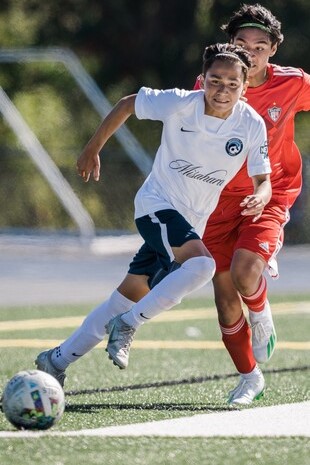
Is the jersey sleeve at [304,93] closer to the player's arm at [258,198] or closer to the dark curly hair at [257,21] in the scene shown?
the dark curly hair at [257,21]

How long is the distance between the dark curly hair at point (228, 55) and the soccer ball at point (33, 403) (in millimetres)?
2056

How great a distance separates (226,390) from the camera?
8.23 metres

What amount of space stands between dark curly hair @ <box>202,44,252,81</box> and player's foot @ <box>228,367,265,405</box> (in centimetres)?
167

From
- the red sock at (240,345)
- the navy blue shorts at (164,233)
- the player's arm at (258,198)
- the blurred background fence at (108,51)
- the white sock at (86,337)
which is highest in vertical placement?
the player's arm at (258,198)

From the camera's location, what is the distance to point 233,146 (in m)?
7.41

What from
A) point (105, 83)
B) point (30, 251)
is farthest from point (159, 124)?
point (30, 251)

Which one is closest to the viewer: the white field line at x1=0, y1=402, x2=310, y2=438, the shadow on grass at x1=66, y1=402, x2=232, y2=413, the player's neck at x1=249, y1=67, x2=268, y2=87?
the white field line at x1=0, y1=402, x2=310, y2=438

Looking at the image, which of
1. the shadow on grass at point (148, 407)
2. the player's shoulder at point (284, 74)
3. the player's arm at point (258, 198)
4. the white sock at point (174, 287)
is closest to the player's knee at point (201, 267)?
the white sock at point (174, 287)

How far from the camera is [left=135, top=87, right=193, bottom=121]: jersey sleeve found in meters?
7.38

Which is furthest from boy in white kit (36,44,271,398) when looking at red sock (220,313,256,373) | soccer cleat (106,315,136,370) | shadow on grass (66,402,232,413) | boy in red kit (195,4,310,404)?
red sock (220,313,256,373)

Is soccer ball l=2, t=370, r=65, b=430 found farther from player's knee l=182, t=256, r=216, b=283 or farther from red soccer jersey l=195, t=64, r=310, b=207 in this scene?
red soccer jersey l=195, t=64, r=310, b=207

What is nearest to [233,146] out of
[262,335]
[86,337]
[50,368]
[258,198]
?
[258,198]

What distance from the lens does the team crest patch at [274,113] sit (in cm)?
791

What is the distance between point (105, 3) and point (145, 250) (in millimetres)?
24686
